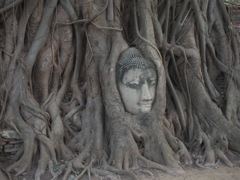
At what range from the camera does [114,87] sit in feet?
13.2

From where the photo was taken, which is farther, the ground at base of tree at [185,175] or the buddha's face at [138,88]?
the buddha's face at [138,88]

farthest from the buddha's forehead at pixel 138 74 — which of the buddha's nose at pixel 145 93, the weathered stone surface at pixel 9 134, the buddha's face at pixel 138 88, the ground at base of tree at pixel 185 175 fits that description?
the weathered stone surface at pixel 9 134

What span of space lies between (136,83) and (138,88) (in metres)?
0.08

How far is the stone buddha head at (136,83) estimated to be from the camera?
13.1 feet

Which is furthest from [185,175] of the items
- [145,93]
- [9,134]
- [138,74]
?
[9,134]

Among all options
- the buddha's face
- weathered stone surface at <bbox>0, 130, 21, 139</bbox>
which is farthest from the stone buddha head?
weathered stone surface at <bbox>0, 130, 21, 139</bbox>

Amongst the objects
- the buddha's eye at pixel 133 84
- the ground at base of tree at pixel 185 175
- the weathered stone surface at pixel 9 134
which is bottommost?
the ground at base of tree at pixel 185 175

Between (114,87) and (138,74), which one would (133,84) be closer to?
(138,74)

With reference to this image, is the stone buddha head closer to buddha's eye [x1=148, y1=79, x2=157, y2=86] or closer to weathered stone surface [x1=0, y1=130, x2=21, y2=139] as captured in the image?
buddha's eye [x1=148, y1=79, x2=157, y2=86]

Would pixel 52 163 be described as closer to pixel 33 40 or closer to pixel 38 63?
pixel 38 63

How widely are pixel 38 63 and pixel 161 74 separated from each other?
1.90m

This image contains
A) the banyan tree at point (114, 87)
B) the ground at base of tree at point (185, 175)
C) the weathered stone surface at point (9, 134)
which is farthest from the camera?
the weathered stone surface at point (9, 134)

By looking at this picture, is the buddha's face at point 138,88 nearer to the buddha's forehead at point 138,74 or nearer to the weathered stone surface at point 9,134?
the buddha's forehead at point 138,74

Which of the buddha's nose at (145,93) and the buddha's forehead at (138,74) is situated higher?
the buddha's forehead at (138,74)
